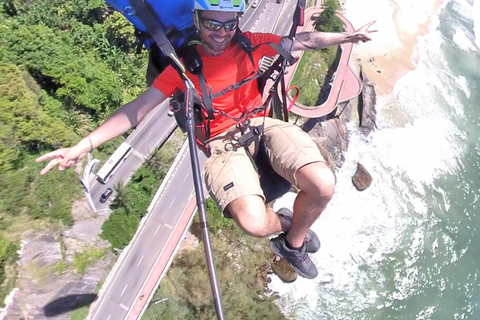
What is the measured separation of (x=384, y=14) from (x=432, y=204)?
12798 millimetres

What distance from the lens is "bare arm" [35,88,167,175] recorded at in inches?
117

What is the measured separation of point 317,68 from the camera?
68.7 feet

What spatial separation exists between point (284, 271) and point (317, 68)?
1083 centimetres

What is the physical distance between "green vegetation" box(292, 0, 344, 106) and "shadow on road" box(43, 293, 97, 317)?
13.1 meters

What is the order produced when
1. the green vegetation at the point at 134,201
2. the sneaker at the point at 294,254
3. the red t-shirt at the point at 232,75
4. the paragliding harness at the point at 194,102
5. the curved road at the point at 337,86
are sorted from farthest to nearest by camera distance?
the curved road at the point at 337,86 < the green vegetation at the point at 134,201 < the sneaker at the point at 294,254 < the red t-shirt at the point at 232,75 < the paragliding harness at the point at 194,102

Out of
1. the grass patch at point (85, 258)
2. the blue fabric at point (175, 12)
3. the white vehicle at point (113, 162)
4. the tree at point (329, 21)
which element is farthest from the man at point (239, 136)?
the tree at point (329, 21)

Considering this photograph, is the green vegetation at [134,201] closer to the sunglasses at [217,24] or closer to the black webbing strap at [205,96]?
the black webbing strap at [205,96]

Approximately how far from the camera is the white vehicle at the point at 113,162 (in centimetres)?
1343

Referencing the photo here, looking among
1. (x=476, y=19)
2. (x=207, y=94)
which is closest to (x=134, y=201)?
(x=207, y=94)

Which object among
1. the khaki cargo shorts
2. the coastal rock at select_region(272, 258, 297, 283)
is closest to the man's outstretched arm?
the khaki cargo shorts

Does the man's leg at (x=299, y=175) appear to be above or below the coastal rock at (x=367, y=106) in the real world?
above

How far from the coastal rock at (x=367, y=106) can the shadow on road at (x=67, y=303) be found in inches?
618

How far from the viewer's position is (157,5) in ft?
13.9

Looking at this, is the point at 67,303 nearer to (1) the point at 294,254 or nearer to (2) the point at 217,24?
(1) the point at 294,254
